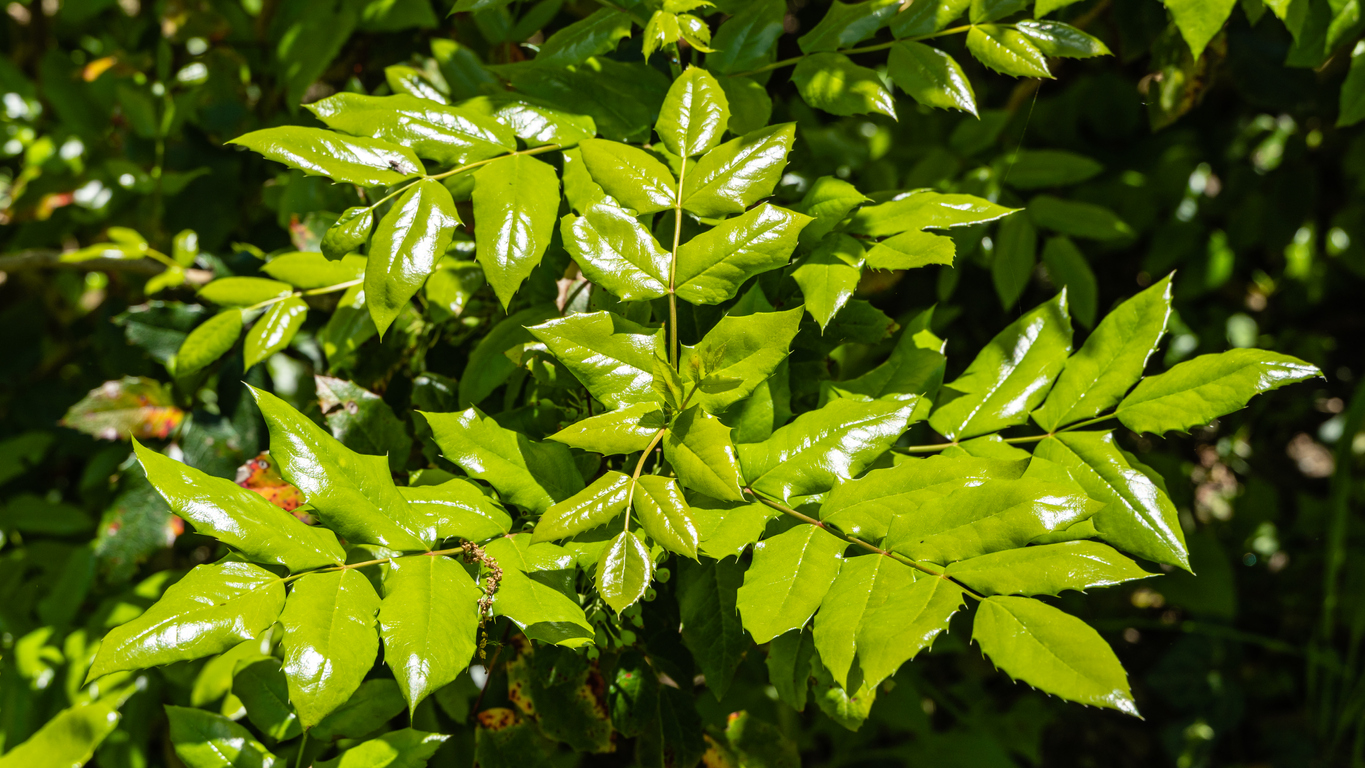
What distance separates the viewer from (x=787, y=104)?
4.82 ft

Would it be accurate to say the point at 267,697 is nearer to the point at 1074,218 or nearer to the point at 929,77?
the point at 929,77

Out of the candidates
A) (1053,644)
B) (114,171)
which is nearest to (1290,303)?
(1053,644)

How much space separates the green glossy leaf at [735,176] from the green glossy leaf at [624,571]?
1.12 ft

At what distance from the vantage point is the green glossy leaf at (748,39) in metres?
1.02

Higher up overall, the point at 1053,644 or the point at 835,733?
the point at 1053,644

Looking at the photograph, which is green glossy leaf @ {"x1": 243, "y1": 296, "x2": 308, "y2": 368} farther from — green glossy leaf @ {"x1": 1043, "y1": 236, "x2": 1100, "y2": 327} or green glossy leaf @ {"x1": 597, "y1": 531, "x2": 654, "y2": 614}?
green glossy leaf @ {"x1": 1043, "y1": 236, "x2": 1100, "y2": 327}

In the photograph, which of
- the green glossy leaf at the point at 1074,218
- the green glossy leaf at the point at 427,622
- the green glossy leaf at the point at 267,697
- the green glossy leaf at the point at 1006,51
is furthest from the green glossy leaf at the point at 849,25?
the green glossy leaf at the point at 267,697

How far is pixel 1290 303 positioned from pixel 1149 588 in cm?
82

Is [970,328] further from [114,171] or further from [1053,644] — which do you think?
[114,171]

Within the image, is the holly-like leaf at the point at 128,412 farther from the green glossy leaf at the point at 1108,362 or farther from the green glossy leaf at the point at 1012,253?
the green glossy leaf at the point at 1012,253

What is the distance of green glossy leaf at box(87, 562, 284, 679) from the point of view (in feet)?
2.19

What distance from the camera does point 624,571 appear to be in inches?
28.7

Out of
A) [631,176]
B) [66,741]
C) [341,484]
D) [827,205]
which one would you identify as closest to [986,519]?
[827,205]

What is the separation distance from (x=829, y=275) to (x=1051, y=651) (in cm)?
42
